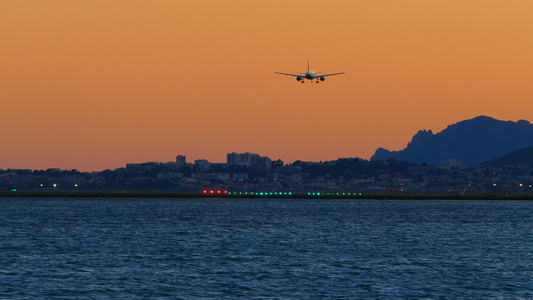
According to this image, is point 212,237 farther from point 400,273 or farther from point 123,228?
point 400,273

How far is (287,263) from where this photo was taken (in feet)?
256

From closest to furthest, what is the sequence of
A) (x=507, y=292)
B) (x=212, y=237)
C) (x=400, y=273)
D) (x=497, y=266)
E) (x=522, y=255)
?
(x=507, y=292) → (x=400, y=273) → (x=497, y=266) → (x=522, y=255) → (x=212, y=237)

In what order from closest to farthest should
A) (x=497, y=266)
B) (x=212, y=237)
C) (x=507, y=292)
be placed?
(x=507, y=292) → (x=497, y=266) → (x=212, y=237)

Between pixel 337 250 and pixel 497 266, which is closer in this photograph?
pixel 497 266

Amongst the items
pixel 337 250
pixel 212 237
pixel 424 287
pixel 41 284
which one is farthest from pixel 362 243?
pixel 41 284

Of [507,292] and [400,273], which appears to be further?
[400,273]

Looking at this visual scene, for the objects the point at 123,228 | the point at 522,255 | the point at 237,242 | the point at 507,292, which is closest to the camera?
the point at 507,292

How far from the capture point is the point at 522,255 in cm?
8781

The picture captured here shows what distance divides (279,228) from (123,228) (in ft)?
88.1

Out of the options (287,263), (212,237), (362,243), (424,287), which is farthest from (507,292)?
(212,237)

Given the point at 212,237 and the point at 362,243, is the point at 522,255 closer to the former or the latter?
the point at 362,243

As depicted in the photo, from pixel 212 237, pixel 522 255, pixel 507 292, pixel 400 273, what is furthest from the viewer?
pixel 212 237

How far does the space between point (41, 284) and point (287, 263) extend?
25.6m

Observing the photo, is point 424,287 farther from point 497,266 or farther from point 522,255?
point 522,255
